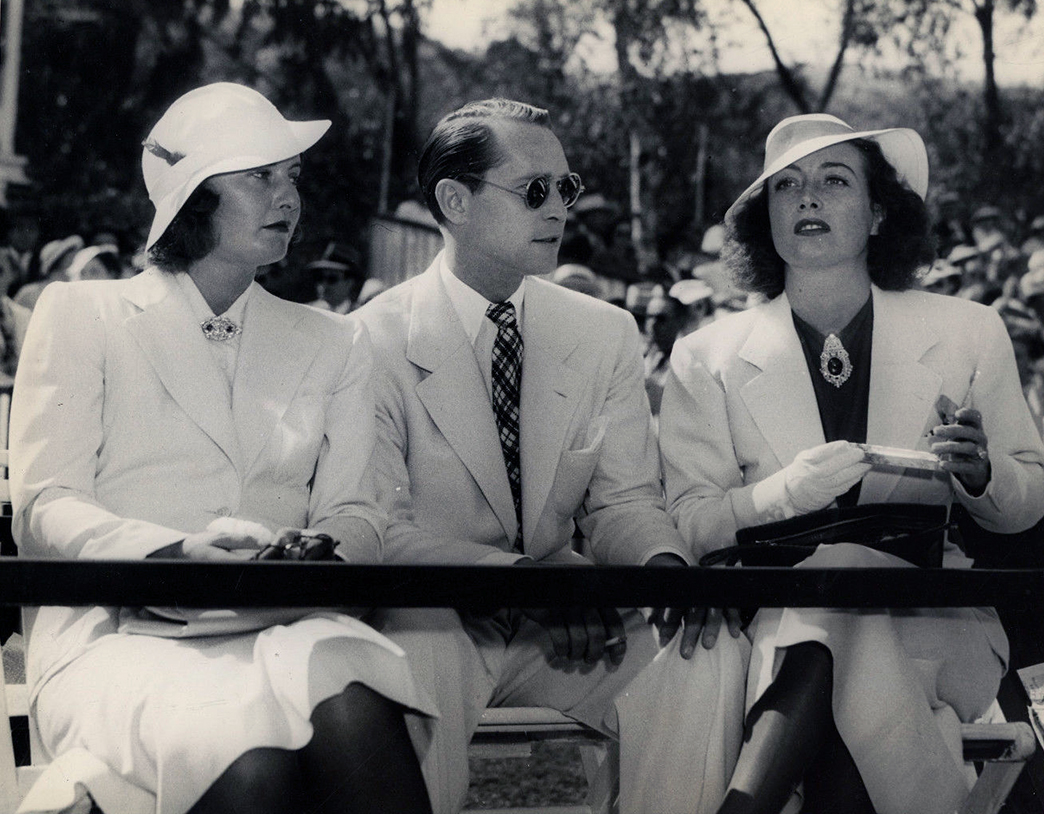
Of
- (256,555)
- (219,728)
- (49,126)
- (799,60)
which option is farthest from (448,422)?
(49,126)

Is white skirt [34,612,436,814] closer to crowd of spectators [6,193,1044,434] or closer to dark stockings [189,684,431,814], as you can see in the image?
dark stockings [189,684,431,814]

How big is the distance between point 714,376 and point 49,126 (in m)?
3.69

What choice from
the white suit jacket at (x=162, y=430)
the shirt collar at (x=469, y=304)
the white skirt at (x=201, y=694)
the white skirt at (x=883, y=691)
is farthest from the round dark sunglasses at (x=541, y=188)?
the white skirt at (x=201, y=694)

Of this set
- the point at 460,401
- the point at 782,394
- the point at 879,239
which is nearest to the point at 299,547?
the point at 460,401

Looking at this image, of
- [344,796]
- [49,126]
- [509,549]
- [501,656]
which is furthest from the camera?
[49,126]

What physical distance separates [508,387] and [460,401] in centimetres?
13

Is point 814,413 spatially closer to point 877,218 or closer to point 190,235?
point 877,218

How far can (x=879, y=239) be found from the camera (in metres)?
3.23

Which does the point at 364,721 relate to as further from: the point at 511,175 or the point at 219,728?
the point at 511,175

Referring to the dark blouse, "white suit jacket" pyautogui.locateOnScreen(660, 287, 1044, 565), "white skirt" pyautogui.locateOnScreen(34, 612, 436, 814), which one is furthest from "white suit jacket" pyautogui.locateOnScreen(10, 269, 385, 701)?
the dark blouse

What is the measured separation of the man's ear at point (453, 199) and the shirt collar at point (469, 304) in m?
0.14

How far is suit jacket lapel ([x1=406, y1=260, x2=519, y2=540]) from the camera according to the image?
9.57 ft

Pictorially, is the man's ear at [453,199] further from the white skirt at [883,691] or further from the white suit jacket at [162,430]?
the white skirt at [883,691]

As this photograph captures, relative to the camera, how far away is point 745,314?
3205 mm
